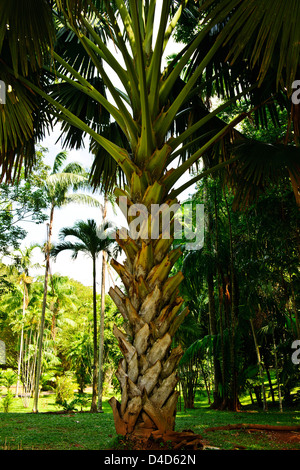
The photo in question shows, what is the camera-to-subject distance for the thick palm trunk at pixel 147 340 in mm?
3072

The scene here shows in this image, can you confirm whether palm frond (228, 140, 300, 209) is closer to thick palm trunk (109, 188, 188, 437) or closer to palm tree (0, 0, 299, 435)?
palm tree (0, 0, 299, 435)

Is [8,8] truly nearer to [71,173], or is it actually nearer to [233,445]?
[233,445]

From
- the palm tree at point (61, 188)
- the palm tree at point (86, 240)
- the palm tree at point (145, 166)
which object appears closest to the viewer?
the palm tree at point (145, 166)

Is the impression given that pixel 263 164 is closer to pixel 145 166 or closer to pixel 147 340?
pixel 145 166

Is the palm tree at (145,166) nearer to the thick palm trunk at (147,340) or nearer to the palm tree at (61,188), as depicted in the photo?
the thick palm trunk at (147,340)

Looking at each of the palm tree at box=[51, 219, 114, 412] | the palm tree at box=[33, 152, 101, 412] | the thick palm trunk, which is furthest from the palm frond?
the palm tree at box=[33, 152, 101, 412]

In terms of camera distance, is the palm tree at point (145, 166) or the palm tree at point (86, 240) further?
the palm tree at point (86, 240)

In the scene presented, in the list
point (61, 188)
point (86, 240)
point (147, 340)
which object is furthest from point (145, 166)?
point (61, 188)

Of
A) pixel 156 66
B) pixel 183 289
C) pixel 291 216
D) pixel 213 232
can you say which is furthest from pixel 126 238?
pixel 183 289

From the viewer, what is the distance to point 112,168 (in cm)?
591

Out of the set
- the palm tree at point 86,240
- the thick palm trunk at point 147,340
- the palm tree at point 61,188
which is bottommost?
the thick palm trunk at point 147,340

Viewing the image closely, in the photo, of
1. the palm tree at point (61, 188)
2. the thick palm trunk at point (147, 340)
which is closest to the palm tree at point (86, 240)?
the palm tree at point (61, 188)

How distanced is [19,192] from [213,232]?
700cm

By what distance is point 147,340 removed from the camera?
128 inches
